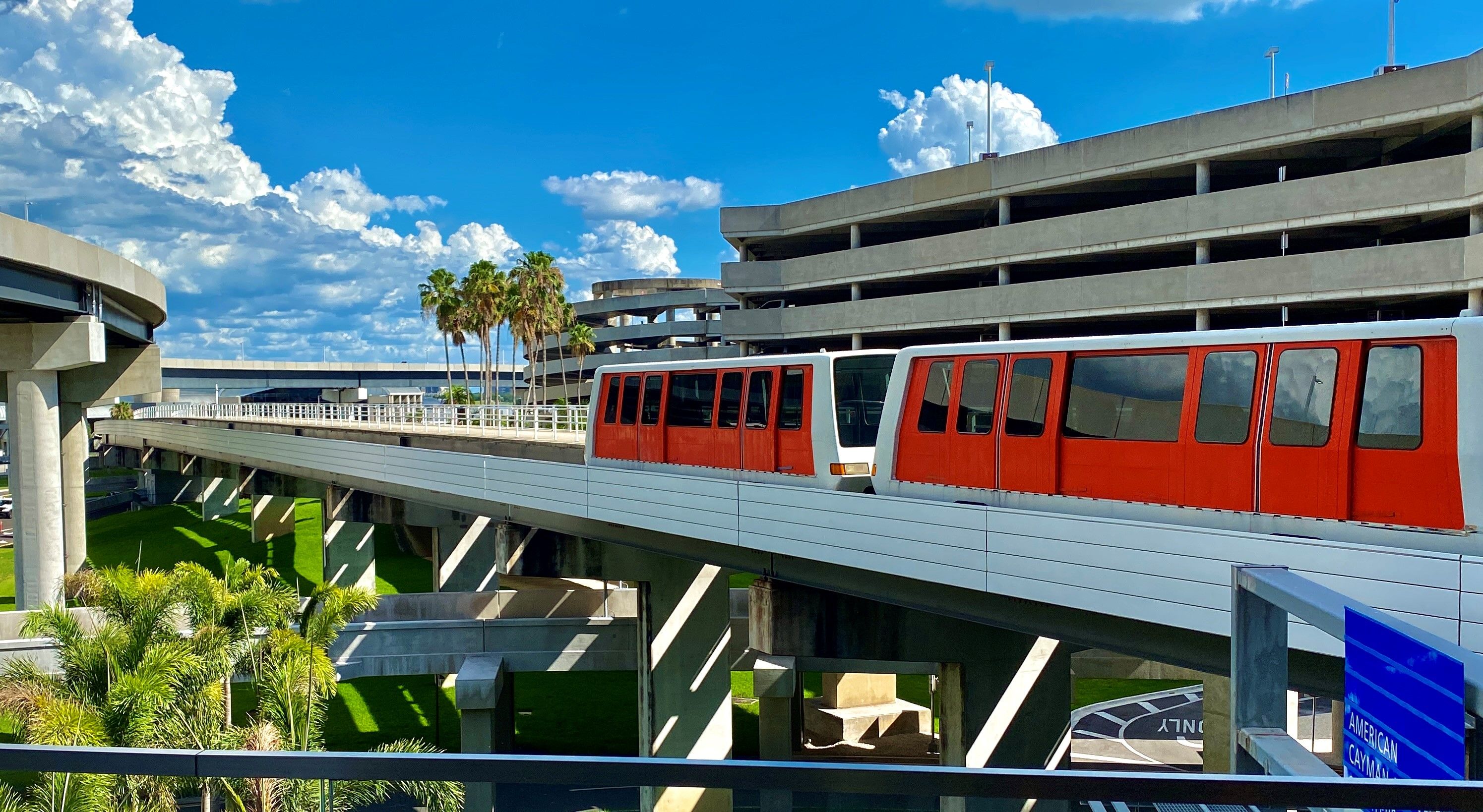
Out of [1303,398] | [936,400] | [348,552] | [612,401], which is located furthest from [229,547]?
[1303,398]

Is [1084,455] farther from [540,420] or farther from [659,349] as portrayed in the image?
[659,349]

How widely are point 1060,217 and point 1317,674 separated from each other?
134 ft

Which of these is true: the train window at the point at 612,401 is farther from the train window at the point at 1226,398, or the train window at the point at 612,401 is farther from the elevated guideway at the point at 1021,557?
the train window at the point at 1226,398

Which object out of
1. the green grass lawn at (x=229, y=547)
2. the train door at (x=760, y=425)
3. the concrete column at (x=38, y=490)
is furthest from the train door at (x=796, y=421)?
the green grass lawn at (x=229, y=547)

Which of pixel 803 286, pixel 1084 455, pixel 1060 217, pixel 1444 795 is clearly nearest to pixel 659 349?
pixel 803 286

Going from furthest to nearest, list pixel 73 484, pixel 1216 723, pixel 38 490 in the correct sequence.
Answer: pixel 73 484 < pixel 38 490 < pixel 1216 723

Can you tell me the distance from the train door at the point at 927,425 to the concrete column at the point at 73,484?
126 ft

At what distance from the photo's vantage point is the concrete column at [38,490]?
1391 inches

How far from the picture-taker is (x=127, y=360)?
163 ft

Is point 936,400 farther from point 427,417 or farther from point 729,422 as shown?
point 427,417

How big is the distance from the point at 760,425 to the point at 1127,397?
291 inches

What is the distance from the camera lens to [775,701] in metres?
32.3

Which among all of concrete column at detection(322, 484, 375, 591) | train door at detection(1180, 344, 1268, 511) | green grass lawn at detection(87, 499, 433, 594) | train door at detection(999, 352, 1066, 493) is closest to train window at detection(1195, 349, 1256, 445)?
train door at detection(1180, 344, 1268, 511)

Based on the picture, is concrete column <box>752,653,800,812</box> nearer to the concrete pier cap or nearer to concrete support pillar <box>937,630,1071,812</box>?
concrete support pillar <box>937,630,1071,812</box>
